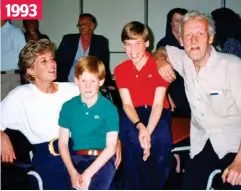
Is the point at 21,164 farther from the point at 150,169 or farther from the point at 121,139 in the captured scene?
the point at 150,169

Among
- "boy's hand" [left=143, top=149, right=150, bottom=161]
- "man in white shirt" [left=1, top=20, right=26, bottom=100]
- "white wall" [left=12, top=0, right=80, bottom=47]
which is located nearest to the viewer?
"boy's hand" [left=143, top=149, right=150, bottom=161]

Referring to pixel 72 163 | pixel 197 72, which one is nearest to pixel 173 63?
pixel 197 72

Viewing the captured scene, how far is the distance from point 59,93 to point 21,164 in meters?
0.46

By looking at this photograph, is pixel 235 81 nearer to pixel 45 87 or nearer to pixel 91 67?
pixel 91 67

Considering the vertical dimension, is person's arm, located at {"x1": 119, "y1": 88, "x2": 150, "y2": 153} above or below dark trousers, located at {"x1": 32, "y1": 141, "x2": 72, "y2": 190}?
above

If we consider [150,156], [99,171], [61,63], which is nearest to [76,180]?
[99,171]

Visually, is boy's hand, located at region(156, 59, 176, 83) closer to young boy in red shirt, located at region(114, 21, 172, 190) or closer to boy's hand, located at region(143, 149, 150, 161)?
young boy in red shirt, located at region(114, 21, 172, 190)

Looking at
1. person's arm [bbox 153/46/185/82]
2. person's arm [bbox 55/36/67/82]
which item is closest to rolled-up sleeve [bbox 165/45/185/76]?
person's arm [bbox 153/46/185/82]

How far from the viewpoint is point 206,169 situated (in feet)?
6.36

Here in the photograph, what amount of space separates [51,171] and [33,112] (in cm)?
34

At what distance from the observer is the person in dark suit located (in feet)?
13.3

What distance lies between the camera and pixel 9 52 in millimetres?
3432

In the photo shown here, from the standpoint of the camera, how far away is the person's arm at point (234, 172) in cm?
174

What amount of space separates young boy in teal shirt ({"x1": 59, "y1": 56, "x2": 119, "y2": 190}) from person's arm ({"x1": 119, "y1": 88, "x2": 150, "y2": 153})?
0.22m
